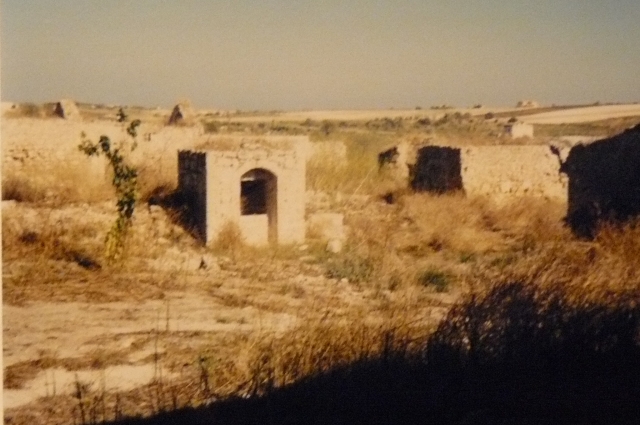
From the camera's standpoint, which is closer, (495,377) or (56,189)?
(495,377)

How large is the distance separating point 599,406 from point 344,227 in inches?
148

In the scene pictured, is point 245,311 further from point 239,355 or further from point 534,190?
point 534,190

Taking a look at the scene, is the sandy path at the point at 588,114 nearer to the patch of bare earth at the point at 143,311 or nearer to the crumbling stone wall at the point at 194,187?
the patch of bare earth at the point at 143,311

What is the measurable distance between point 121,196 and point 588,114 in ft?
15.7

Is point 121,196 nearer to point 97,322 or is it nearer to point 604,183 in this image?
point 97,322

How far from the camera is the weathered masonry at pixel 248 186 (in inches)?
326

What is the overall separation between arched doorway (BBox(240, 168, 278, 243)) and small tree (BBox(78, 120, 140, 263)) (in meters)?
1.25

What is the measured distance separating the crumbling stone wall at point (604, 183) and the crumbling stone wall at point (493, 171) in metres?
1.08

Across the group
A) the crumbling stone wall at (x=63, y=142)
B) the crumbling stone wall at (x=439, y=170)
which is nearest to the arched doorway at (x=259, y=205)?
the crumbling stone wall at (x=63, y=142)

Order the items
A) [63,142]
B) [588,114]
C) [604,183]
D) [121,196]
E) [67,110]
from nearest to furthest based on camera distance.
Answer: [588,114], [121,196], [604,183], [63,142], [67,110]

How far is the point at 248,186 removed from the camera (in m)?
9.66

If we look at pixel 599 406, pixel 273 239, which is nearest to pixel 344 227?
pixel 273 239

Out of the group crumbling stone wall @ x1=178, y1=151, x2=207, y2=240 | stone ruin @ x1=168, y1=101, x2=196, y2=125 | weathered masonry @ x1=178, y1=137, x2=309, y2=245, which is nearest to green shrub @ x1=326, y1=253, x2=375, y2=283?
weathered masonry @ x1=178, y1=137, x2=309, y2=245

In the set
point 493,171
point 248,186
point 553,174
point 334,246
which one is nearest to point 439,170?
point 493,171
